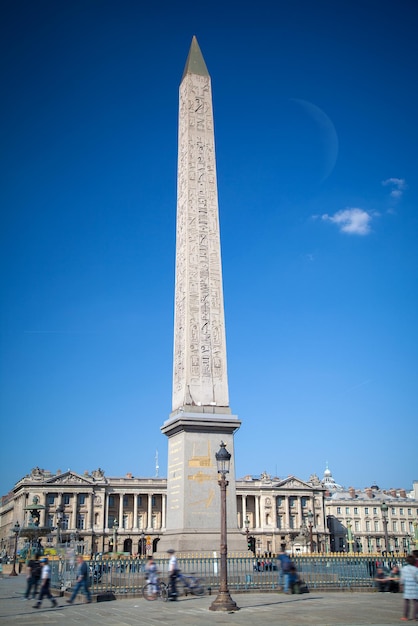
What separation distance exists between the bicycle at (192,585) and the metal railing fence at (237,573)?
475 millimetres

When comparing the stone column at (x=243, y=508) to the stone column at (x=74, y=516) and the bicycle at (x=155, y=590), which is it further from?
the bicycle at (x=155, y=590)

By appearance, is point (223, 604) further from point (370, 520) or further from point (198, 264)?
point (370, 520)

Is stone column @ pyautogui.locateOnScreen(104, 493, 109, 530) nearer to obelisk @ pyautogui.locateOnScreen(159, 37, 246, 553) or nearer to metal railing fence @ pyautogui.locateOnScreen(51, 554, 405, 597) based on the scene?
metal railing fence @ pyautogui.locateOnScreen(51, 554, 405, 597)

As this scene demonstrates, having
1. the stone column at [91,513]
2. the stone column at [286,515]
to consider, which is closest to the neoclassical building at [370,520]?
the stone column at [286,515]

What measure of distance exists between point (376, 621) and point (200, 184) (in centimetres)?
1778

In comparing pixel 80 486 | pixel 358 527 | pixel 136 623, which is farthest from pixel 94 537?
pixel 136 623

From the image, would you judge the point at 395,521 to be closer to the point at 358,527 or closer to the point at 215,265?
the point at 358,527

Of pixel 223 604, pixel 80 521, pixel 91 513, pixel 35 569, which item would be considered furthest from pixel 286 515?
pixel 223 604

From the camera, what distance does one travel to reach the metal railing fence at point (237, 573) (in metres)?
19.6

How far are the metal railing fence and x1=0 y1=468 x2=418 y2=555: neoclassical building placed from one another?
78344 millimetres

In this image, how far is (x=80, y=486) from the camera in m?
104

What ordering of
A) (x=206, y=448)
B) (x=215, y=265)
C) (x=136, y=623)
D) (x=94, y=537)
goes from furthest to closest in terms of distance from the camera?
(x=94, y=537) → (x=215, y=265) → (x=206, y=448) → (x=136, y=623)

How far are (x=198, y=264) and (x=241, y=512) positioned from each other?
9154cm

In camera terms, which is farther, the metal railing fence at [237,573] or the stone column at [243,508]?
the stone column at [243,508]
